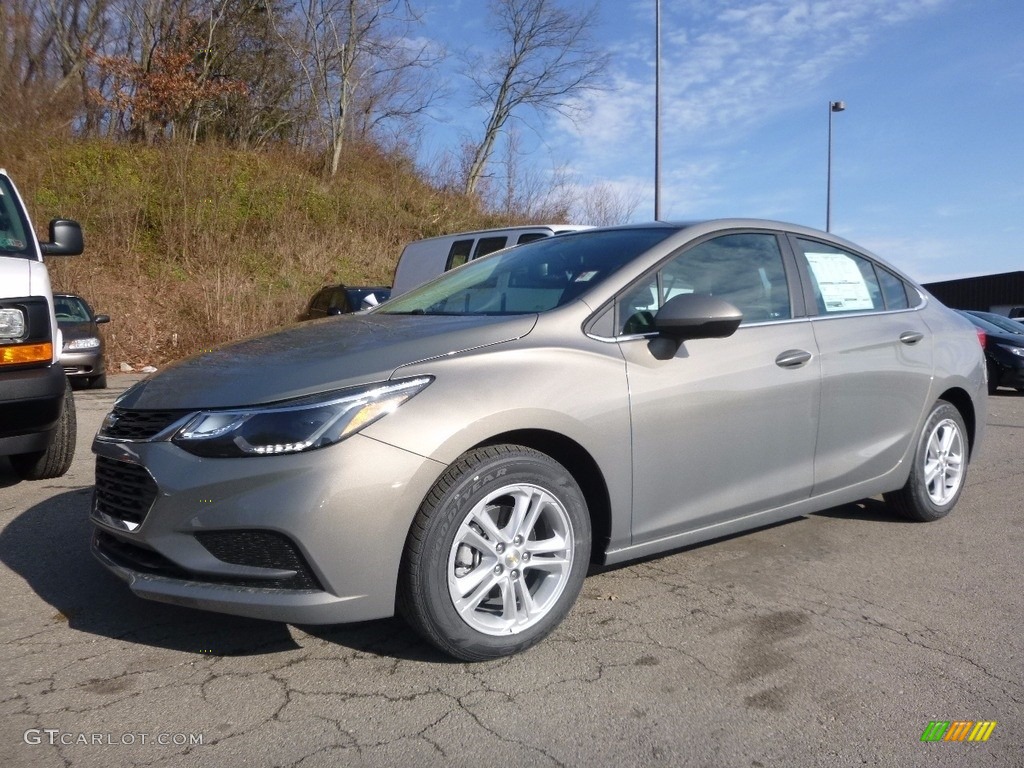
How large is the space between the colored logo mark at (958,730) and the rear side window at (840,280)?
2.09m

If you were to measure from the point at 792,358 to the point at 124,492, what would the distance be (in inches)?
111

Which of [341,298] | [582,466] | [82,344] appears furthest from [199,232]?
[582,466]

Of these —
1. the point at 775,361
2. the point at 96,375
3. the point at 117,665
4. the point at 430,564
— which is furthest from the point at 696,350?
the point at 96,375

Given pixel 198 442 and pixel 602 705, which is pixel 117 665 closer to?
pixel 198 442

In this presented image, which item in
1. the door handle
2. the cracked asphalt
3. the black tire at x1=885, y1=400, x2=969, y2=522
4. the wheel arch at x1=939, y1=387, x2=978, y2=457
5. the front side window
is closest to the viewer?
the cracked asphalt

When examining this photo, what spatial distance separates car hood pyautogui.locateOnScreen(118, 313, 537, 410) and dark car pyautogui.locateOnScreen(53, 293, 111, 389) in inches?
388

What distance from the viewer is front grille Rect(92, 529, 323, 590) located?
2729mm

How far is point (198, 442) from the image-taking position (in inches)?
109

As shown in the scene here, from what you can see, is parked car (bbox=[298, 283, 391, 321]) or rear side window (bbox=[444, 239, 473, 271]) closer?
rear side window (bbox=[444, 239, 473, 271])

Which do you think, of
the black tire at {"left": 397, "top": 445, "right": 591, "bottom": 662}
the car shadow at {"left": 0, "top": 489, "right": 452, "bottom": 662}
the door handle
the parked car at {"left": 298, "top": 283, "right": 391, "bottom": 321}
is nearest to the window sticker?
the door handle

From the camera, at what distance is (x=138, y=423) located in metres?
3.01

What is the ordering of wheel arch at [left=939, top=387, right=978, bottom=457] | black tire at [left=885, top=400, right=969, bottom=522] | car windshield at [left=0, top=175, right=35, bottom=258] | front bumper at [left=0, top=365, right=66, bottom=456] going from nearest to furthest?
front bumper at [left=0, top=365, right=66, bottom=456] < black tire at [left=885, top=400, right=969, bottom=522] < wheel arch at [left=939, top=387, right=978, bottom=457] < car windshield at [left=0, top=175, right=35, bottom=258]

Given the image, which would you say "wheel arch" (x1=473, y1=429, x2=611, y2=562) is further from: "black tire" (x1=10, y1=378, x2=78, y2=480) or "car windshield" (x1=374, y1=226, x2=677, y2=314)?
"black tire" (x1=10, y1=378, x2=78, y2=480)

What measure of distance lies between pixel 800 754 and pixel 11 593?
3.16 m
